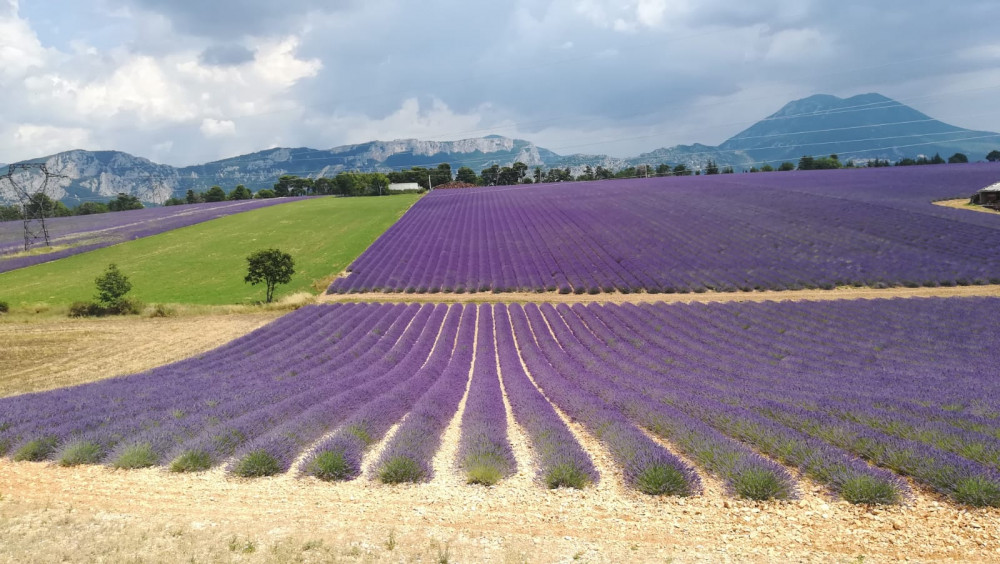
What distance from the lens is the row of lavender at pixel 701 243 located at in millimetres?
27047

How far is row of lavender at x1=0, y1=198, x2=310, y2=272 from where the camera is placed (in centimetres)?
4000

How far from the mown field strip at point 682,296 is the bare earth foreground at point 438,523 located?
18.1 m

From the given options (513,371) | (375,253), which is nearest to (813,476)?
(513,371)

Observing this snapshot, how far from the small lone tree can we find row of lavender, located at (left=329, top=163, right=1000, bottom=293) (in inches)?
127

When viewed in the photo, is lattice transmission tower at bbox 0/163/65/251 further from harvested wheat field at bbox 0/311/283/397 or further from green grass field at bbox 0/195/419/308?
harvested wheat field at bbox 0/311/283/397

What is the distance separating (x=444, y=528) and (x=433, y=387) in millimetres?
6046

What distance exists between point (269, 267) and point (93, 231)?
4306 centimetres

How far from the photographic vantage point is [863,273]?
26016 mm

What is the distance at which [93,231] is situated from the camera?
53281 mm

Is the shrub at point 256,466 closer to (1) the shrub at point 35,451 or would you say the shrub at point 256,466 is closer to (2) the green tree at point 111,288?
(1) the shrub at point 35,451

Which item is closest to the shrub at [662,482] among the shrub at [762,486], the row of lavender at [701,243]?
the shrub at [762,486]

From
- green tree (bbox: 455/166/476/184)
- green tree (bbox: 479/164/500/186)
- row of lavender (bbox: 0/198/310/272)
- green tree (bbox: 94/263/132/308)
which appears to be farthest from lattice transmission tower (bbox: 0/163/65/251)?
green tree (bbox: 479/164/500/186)

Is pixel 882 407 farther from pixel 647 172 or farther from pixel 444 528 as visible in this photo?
pixel 647 172

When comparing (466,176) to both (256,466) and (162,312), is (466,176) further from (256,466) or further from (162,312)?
(256,466)
